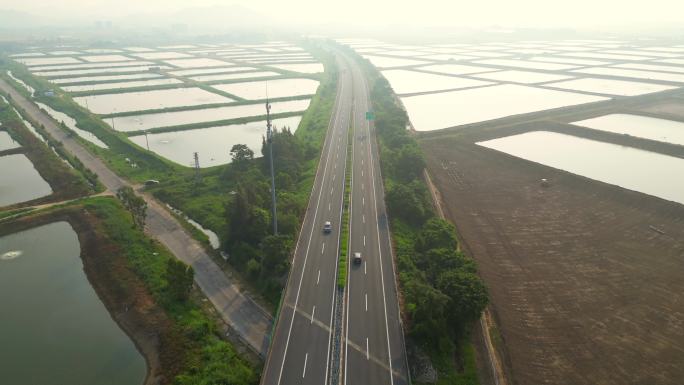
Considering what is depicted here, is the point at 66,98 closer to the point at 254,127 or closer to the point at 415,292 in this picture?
the point at 254,127

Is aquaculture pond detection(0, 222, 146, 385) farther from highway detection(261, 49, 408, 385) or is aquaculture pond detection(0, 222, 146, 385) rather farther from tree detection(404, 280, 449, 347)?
Answer: tree detection(404, 280, 449, 347)

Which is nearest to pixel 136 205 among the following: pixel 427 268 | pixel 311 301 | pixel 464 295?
pixel 311 301

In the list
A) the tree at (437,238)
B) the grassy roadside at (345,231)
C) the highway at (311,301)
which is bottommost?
the highway at (311,301)

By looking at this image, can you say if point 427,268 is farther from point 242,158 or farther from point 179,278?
point 242,158

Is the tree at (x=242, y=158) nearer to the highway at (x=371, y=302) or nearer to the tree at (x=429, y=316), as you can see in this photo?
the highway at (x=371, y=302)

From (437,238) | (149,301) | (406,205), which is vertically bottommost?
(149,301)

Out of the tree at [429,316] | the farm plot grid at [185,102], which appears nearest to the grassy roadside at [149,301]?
the tree at [429,316]

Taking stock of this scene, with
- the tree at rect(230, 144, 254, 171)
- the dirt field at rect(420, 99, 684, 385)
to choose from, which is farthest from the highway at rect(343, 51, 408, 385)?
the tree at rect(230, 144, 254, 171)

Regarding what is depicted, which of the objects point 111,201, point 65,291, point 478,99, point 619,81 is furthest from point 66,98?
point 619,81
